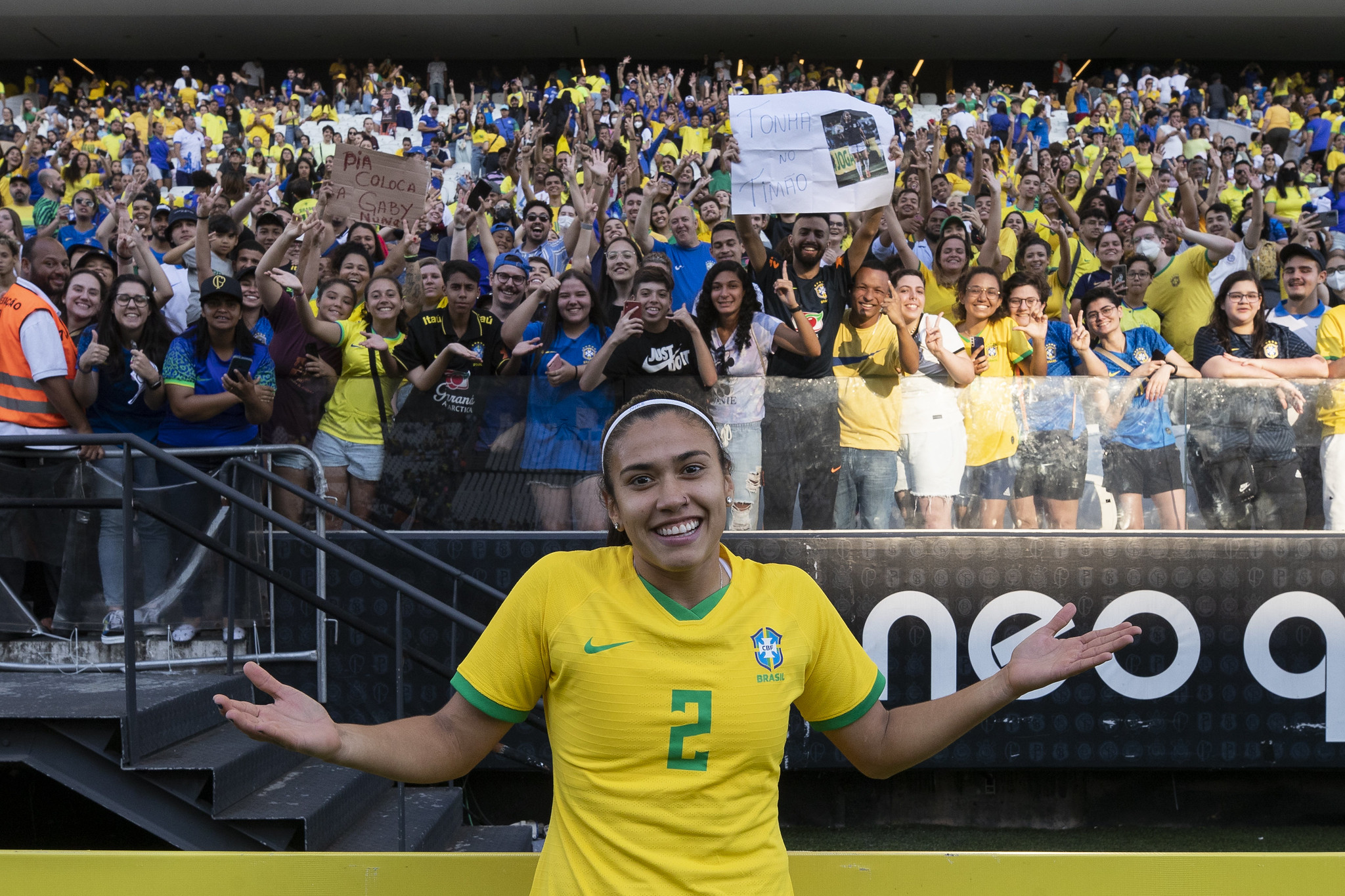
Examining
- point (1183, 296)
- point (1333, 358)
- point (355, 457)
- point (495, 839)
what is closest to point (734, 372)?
point (355, 457)

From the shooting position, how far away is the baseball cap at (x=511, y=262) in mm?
7379

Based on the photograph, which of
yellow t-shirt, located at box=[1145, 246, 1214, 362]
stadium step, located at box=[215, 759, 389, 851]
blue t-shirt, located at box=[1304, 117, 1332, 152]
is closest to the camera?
stadium step, located at box=[215, 759, 389, 851]

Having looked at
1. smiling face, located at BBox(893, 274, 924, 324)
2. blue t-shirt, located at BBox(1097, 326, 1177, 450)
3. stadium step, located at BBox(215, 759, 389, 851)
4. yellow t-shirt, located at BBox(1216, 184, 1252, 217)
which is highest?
yellow t-shirt, located at BBox(1216, 184, 1252, 217)

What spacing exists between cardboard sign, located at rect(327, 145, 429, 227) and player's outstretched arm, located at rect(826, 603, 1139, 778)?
20.3 feet

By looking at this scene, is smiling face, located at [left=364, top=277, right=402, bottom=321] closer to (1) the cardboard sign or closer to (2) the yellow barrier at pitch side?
(1) the cardboard sign

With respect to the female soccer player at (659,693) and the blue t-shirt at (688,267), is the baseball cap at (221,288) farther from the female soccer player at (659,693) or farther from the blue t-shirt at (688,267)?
the female soccer player at (659,693)

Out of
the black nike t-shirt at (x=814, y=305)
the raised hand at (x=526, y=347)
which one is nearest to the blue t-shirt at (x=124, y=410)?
the raised hand at (x=526, y=347)

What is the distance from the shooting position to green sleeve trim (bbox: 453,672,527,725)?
6.63 feet

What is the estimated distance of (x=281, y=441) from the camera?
6.18 meters

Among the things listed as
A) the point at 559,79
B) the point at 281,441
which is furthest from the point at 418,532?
the point at 559,79

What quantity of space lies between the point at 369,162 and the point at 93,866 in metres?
5.73

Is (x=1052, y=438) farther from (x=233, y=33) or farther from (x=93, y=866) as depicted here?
(x=233, y=33)

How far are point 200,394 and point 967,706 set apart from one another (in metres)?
5.08

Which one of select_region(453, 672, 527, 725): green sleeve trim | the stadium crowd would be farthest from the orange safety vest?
select_region(453, 672, 527, 725): green sleeve trim
